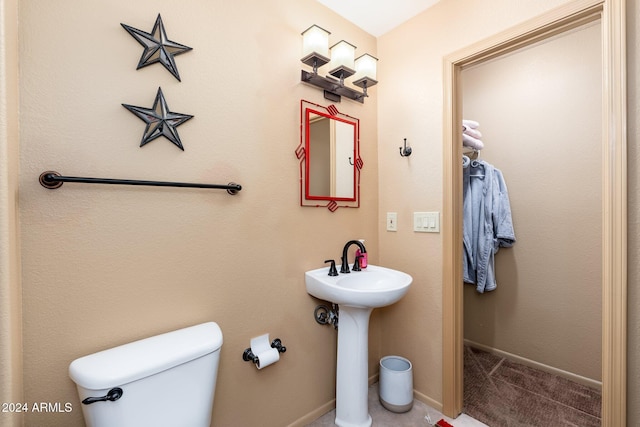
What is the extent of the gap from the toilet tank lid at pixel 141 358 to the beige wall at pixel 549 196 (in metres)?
2.22

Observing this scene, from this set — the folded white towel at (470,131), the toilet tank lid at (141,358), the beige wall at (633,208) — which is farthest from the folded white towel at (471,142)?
the toilet tank lid at (141,358)

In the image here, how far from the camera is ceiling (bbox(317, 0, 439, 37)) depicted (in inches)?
64.6

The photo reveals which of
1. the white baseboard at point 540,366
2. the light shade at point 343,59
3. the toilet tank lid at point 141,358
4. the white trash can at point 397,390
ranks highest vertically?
the light shade at point 343,59

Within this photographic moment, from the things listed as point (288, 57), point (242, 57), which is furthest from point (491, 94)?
point (242, 57)

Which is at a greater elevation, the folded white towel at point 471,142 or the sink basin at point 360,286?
the folded white towel at point 471,142

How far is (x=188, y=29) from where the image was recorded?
116 centimetres

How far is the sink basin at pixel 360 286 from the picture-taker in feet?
4.18

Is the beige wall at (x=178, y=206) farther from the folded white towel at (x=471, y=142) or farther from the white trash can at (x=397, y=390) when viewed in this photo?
the folded white towel at (x=471, y=142)

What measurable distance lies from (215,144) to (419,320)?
5.00 feet

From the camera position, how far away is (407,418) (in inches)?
62.7

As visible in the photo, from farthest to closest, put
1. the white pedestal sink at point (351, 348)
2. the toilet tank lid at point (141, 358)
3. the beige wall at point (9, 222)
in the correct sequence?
the white pedestal sink at point (351, 348) < the toilet tank lid at point (141, 358) < the beige wall at point (9, 222)

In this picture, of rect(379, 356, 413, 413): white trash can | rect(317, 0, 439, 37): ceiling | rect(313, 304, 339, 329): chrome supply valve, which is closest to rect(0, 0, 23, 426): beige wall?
rect(313, 304, 339, 329): chrome supply valve

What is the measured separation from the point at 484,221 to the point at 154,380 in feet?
7.29

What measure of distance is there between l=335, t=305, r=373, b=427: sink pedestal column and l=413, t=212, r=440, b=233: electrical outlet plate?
601 mm
